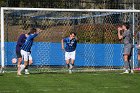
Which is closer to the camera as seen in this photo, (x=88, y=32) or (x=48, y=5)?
(x=88, y=32)

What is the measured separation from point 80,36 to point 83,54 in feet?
4.29

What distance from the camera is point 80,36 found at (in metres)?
26.4

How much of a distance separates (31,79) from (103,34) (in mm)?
9248

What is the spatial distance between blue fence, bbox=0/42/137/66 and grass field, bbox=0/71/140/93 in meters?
5.27

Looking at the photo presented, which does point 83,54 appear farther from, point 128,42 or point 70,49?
point 128,42

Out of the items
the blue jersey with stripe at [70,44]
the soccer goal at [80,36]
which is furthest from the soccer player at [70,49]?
the soccer goal at [80,36]

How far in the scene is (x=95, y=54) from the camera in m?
25.5

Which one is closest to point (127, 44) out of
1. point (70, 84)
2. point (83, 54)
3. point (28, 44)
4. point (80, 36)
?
point (28, 44)

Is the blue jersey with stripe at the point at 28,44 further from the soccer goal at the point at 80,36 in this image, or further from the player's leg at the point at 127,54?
the player's leg at the point at 127,54

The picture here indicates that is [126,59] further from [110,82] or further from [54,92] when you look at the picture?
[54,92]

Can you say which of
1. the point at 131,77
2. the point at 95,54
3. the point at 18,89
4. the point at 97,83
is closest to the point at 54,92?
the point at 18,89

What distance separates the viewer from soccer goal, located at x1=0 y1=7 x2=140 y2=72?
24109mm

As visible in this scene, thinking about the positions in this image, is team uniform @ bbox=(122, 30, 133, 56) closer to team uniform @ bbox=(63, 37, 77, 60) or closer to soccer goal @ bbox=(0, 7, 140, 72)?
soccer goal @ bbox=(0, 7, 140, 72)

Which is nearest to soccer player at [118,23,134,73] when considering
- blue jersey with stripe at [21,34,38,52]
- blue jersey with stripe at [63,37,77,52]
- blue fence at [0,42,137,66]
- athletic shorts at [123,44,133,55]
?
athletic shorts at [123,44,133,55]
